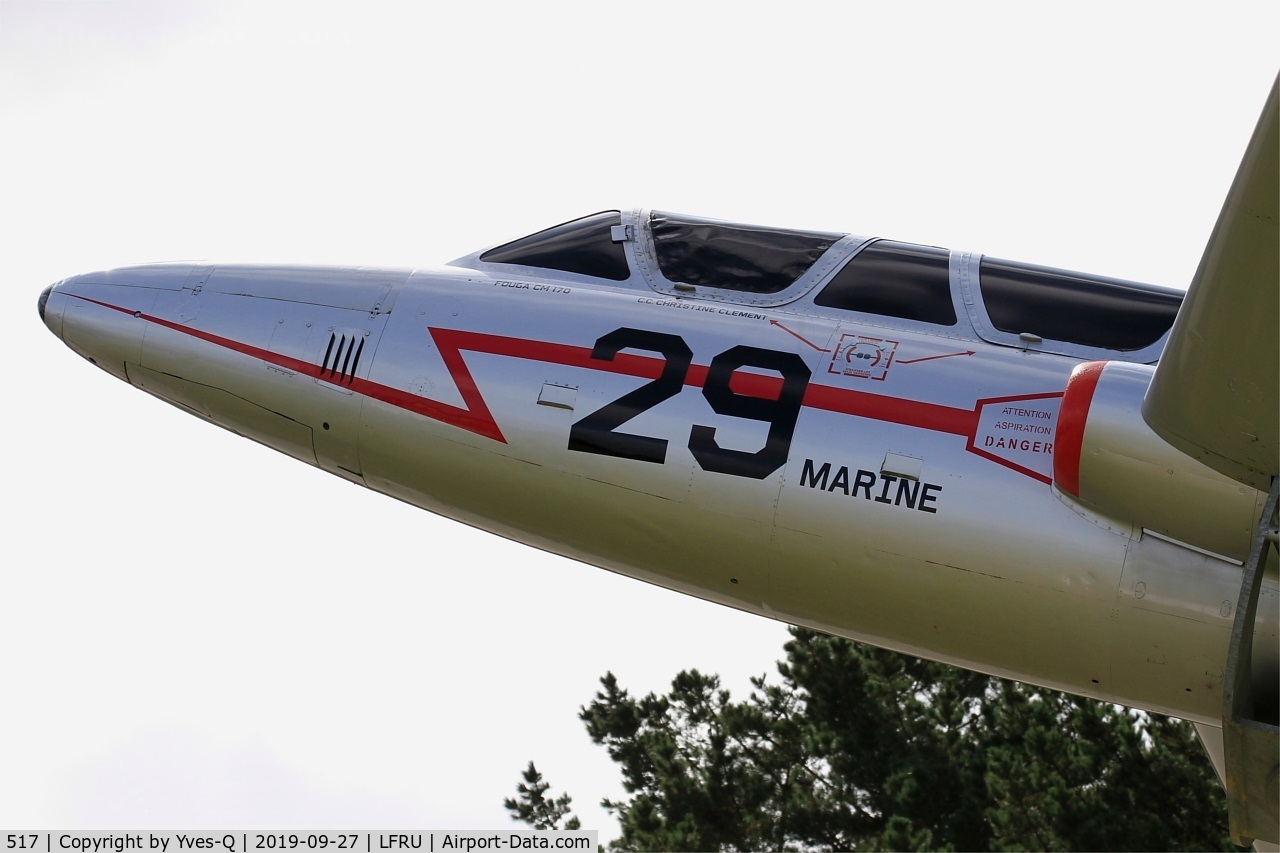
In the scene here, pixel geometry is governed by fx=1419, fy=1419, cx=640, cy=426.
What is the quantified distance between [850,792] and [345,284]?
2284cm

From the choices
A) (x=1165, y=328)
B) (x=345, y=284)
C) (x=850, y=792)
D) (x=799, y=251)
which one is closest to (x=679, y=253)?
(x=799, y=251)

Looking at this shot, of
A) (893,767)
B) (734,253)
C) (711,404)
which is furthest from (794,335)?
(893,767)

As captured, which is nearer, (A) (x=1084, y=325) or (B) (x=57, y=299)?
(A) (x=1084, y=325)

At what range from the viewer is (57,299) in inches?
382

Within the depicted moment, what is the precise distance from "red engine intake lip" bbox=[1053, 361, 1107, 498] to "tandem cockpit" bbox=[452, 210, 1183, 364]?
0.90m

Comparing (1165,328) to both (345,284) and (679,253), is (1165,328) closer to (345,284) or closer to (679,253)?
(679,253)

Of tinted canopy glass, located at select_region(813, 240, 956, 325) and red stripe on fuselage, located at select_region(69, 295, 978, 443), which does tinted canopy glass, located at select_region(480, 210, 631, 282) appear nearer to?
→ red stripe on fuselage, located at select_region(69, 295, 978, 443)

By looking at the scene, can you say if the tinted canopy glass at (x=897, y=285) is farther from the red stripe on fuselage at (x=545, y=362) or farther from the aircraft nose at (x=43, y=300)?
the aircraft nose at (x=43, y=300)

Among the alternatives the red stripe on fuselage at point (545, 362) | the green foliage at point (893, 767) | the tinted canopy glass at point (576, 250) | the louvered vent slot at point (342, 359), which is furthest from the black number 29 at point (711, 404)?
the green foliage at point (893, 767)

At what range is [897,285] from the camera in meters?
8.33

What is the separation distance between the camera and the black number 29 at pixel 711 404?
299 inches

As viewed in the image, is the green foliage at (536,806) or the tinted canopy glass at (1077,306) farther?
the green foliage at (536,806)

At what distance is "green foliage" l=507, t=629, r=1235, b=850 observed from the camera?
23938 mm

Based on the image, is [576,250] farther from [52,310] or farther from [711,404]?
Answer: [52,310]
